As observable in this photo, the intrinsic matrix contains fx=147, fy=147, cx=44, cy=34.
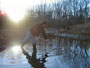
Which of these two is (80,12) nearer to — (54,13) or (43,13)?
(54,13)

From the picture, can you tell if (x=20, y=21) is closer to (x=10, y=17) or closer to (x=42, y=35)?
(x=10, y=17)

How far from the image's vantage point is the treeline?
46.0 metres

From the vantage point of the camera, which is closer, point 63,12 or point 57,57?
point 57,57

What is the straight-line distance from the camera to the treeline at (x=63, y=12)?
4597 centimetres

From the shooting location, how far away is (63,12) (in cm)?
5272

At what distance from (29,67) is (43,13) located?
56.9 m

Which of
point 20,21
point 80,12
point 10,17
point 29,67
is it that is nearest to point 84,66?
point 29,67

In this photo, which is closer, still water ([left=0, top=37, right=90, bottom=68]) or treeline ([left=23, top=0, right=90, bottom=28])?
still water ([left=0, top=37, right=90, bottom=68])

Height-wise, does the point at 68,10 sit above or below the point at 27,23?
above

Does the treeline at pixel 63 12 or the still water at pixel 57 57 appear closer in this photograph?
the still water at pixel 57 57

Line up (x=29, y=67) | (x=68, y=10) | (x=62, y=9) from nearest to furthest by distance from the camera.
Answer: (x=29, y=67) → (x=68, y=10) → (x=62, y=9)

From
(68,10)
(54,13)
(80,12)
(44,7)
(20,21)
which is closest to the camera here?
(20,21)

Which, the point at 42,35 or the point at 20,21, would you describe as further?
the point at 20,21

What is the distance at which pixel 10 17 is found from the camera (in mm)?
34062
